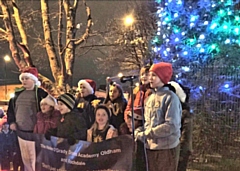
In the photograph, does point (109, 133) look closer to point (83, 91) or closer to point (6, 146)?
point (83, 91)

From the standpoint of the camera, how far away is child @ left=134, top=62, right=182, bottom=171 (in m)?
3.20

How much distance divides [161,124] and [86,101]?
1344 millimetres

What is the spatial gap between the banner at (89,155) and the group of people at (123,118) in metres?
0.09

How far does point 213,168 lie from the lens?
585cm

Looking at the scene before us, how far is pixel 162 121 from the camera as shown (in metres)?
3.26

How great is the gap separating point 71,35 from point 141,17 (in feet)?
12.5

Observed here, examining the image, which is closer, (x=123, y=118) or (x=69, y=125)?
(x=69, y=125)

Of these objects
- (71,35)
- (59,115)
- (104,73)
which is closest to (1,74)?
(71,35)

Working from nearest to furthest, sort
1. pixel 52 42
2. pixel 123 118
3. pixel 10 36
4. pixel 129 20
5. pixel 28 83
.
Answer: pixel 123 118 < pixel 28 83 < pixel 10 36 < pixel 52 42 < pixel 129 20

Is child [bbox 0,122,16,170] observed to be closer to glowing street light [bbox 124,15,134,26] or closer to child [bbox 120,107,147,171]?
child [bbox 120,107,147,171]

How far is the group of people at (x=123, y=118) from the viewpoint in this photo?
3.28 metres

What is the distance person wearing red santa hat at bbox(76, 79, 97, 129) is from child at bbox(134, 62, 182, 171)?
0.62 meters

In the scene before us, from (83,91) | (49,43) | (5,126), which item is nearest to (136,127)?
(83,91)

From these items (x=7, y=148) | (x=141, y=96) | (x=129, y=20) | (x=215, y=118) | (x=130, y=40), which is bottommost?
(x=7, y=148)
